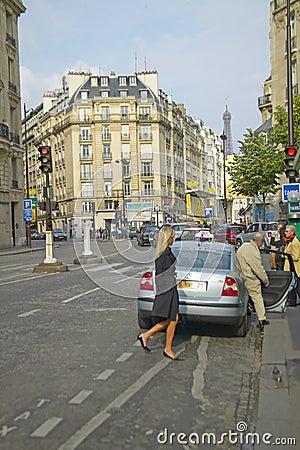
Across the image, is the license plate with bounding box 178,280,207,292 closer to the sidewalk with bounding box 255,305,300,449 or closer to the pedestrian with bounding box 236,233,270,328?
the pedestrian with bounding box 236,233,270,328

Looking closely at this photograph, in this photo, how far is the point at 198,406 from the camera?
17.6 feet

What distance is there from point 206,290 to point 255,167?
33.1 m

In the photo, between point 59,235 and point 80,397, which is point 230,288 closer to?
point 80,397

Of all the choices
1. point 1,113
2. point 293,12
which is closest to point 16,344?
point 1,113

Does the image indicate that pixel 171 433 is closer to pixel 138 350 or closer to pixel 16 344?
pixel 138 350

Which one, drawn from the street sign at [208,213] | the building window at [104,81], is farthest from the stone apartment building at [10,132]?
the building window at [104,81]

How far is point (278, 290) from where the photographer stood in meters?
9.60

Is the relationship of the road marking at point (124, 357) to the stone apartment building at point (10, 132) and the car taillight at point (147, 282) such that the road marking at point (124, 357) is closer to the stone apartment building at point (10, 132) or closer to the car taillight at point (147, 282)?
the car taillight at point (147, 282)

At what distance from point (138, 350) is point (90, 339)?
102cm

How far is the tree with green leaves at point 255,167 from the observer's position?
3972 cm

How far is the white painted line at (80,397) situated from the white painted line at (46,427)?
453mm

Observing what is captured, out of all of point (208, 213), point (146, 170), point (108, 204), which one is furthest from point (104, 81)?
point (146, 170)

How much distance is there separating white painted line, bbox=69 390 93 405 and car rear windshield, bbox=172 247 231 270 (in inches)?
128

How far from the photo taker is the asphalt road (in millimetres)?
4660
